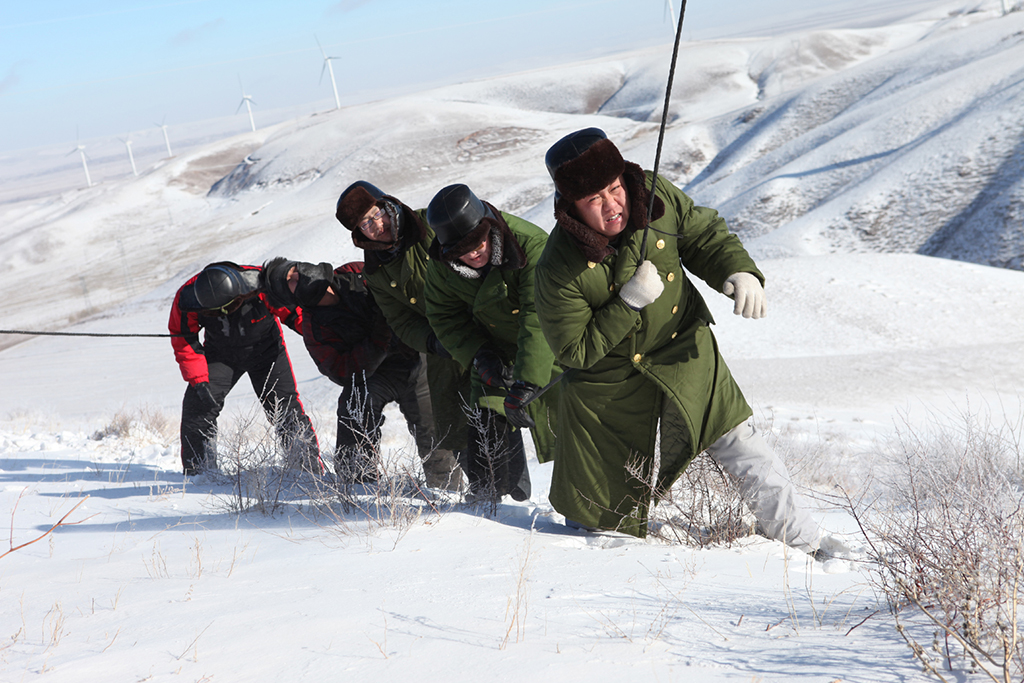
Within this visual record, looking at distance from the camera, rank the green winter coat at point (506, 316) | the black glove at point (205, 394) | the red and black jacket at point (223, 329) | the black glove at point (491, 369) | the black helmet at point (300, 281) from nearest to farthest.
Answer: the green winter coat at point (506, 316)
the black glove at point (491, 369)
the black helmet at point (300, 281)
the red and black jacket at point (223, 329)
the black glove at point (205, 394)

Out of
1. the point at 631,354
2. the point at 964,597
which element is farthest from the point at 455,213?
the point at 964,597

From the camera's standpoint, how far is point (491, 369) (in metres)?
3.63

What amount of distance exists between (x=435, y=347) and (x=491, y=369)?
1.96ft

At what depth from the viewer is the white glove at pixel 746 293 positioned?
102 inches

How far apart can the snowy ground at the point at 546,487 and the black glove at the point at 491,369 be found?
0.69 meters

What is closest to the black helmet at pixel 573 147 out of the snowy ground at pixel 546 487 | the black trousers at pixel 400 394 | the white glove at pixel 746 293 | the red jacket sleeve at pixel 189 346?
the white glove at pixel 746 293

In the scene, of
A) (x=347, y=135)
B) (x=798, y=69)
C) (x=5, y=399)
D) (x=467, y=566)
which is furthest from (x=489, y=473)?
(x=798, y=69)

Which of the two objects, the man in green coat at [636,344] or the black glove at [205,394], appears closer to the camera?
the man in green coat at [636,344]

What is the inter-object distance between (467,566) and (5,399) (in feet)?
49.8

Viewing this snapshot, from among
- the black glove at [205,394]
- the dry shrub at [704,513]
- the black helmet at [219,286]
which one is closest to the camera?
the dry shrub at [704,513]

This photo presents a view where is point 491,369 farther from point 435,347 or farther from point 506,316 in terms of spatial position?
point 435,347

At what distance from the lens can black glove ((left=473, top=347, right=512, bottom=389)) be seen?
3.64 meters

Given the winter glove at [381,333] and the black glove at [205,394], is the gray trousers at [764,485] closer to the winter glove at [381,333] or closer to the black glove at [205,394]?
the winter glove at [381,333]

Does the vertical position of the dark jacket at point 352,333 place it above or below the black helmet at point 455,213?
below
